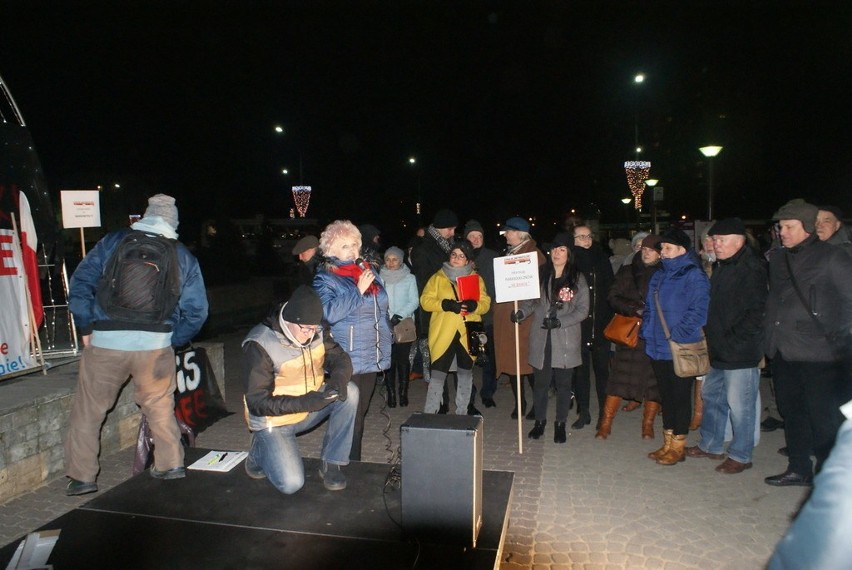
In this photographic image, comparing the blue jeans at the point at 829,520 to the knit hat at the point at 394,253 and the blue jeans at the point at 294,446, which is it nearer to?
the blue jeans at the point at 294,446

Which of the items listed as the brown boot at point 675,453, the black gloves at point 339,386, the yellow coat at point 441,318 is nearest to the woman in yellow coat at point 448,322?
the yellow coat at point 441,318

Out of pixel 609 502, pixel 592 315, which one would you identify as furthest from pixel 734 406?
pixel 592 315

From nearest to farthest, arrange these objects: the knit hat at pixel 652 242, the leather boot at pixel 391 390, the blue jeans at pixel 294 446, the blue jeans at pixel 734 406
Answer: the blue jeans at pixel 294 446, the blue jeans at pixel 734 406, the knit hat at pixel 652 242, the leather boot at pixel 391 390

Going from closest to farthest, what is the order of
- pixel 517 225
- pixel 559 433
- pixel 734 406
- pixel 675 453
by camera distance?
pixel 734 406
pixel 675 453
pixel 559 433
pixel 517 225

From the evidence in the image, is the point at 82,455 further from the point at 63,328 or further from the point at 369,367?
the point at 63,328

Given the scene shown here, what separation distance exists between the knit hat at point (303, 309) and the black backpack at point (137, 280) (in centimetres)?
109

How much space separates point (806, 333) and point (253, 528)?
424 cm

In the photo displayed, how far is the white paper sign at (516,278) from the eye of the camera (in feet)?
18.4

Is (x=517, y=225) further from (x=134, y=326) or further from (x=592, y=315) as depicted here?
(x=134, y=326)

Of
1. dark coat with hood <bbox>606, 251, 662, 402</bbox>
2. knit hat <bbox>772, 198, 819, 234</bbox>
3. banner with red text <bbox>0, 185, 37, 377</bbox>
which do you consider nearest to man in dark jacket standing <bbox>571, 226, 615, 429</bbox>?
dark coat with hood <bbox>606, 251, 662, 402</bbox>

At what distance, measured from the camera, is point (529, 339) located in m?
6.37

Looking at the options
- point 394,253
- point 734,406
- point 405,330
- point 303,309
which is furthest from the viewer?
point 394,253

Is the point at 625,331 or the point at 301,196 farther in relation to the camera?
the point at 301,196

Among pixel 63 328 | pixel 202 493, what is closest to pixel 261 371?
pixel 202 493
